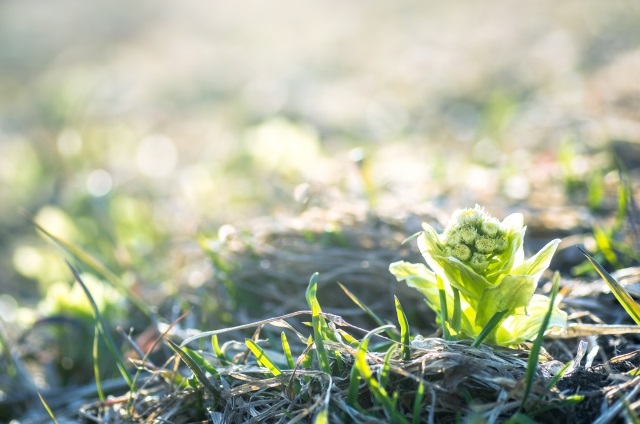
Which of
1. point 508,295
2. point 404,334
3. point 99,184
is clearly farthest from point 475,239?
point 99,184

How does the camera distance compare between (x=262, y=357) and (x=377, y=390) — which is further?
(x=262, y=357)

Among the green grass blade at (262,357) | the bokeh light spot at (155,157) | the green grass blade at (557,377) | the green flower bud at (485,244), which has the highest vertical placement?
the green flower bud at (485,244)

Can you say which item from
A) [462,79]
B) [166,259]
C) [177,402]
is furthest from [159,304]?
[462,79]

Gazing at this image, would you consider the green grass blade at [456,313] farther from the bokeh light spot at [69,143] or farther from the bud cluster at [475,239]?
the bokeh light spot at [69,143]

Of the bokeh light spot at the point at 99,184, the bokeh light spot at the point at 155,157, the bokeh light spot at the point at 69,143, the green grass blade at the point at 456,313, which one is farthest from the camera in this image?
the bokeh light spot at the point at 155,157

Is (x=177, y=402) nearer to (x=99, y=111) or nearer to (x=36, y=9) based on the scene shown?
(x=99, y=111)

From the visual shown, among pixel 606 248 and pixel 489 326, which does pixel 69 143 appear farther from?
pixel 489 326

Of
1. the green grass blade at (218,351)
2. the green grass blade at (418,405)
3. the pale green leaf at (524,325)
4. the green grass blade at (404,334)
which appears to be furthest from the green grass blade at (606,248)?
the green grass blade at (218,351)
